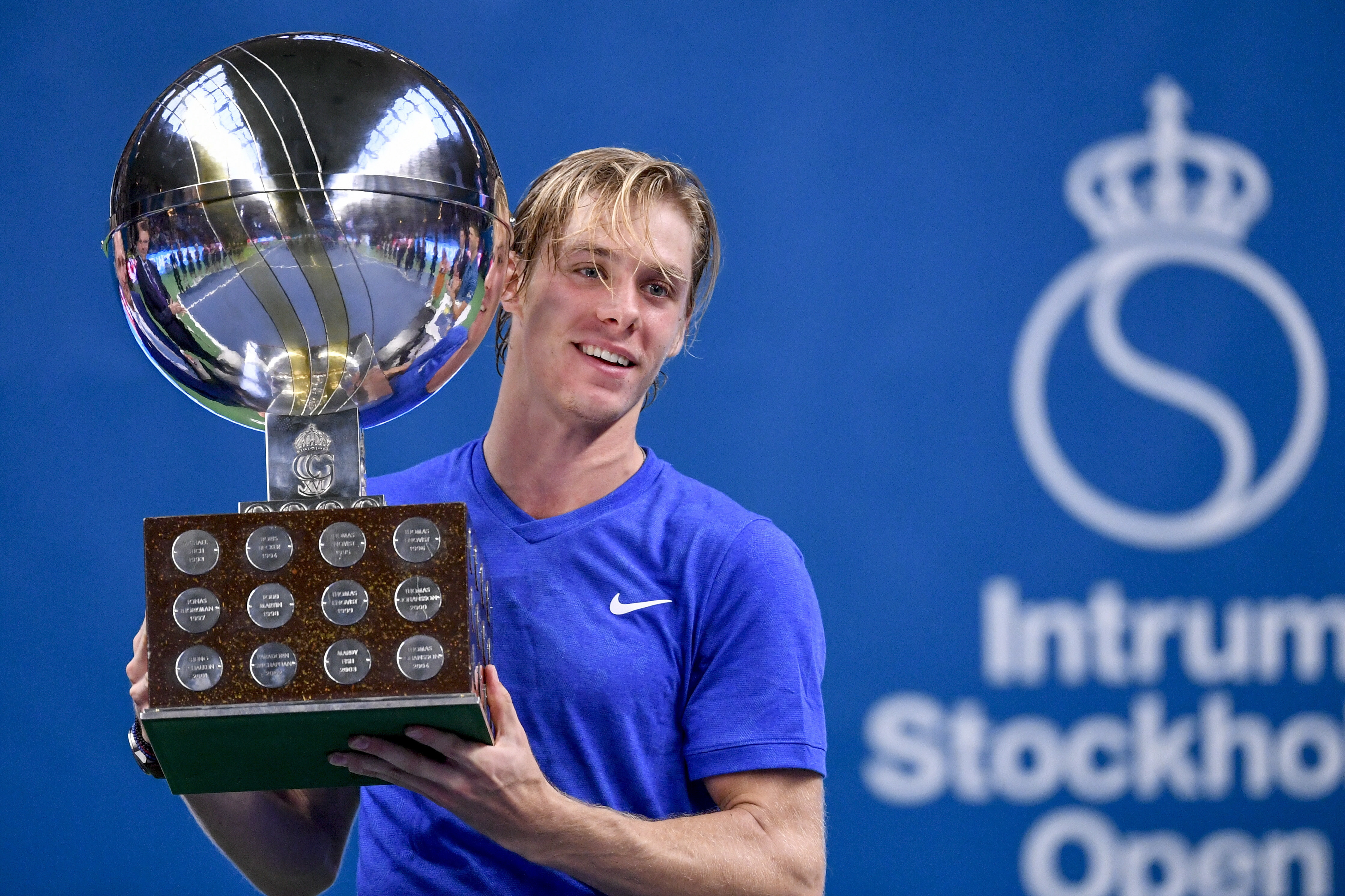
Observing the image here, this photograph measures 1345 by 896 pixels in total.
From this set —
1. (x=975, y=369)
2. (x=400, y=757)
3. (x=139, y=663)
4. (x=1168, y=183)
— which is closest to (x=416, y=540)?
(x=400, y=757)

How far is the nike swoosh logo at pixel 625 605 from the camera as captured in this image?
41.4 inches

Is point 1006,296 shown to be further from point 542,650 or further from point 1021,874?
point 542,650

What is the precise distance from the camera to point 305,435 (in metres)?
0.86

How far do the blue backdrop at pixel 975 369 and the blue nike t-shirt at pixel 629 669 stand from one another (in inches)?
34.0

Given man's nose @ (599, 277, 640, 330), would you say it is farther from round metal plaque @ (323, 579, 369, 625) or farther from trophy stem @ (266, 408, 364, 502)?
round metal plaque @ (323, 579, 369, 625)

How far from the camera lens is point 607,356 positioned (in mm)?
1085

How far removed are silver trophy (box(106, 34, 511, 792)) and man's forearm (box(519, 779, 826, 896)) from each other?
153 mm

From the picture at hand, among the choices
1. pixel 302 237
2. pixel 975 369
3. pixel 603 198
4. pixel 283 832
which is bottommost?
pixel 283 832

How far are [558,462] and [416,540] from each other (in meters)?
0.35

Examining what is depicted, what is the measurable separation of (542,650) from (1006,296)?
1216mm

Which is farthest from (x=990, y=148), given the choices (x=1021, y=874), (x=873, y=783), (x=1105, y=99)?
(x=1021, y=874)

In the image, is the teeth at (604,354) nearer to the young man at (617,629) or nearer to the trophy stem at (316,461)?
the young man at (617,629)

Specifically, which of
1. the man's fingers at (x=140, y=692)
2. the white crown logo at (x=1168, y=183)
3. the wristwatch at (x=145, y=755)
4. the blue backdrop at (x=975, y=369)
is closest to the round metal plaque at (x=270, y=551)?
the man's fingers at (x=140, y=692)

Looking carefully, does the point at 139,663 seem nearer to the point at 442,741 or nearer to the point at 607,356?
the point at 442,741
